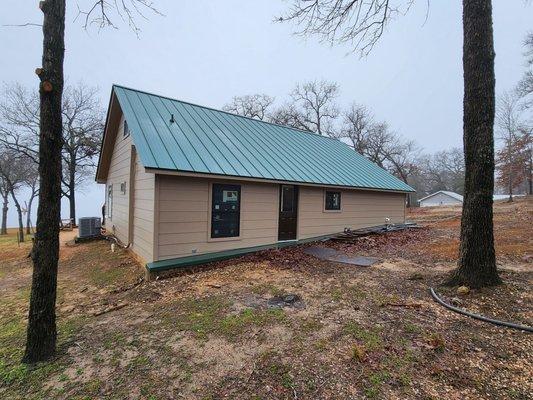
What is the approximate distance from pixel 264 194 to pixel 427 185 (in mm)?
66627

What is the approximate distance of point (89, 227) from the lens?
13.2 metres

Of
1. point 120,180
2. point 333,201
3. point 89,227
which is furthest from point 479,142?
point 89,227

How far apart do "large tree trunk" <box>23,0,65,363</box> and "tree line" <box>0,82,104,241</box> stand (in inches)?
820

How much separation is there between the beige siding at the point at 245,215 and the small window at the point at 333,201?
23 cm

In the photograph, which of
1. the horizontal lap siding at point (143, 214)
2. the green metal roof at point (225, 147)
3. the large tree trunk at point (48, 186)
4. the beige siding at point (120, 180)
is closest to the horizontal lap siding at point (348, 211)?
the green metal roof at point (225, 147)

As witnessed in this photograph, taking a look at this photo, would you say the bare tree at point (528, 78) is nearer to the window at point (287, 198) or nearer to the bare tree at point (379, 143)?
the bare tree at point (379, 143)

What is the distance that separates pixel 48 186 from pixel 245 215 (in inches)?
230

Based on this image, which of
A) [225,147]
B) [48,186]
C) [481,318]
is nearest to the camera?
[48,186]

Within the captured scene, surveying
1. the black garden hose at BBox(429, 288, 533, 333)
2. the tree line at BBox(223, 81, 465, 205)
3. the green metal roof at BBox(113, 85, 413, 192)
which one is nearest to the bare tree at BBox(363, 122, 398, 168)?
the tree line at BBox(223, 81, 465, 205)

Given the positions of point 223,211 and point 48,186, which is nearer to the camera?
point 48,186

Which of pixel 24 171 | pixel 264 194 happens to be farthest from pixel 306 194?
pixel 24 171

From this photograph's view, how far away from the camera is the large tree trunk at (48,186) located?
11.1 feet

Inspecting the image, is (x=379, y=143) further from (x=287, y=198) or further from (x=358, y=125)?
(x=287, y=198)

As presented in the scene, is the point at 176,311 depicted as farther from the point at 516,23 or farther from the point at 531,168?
the point at 531,168
